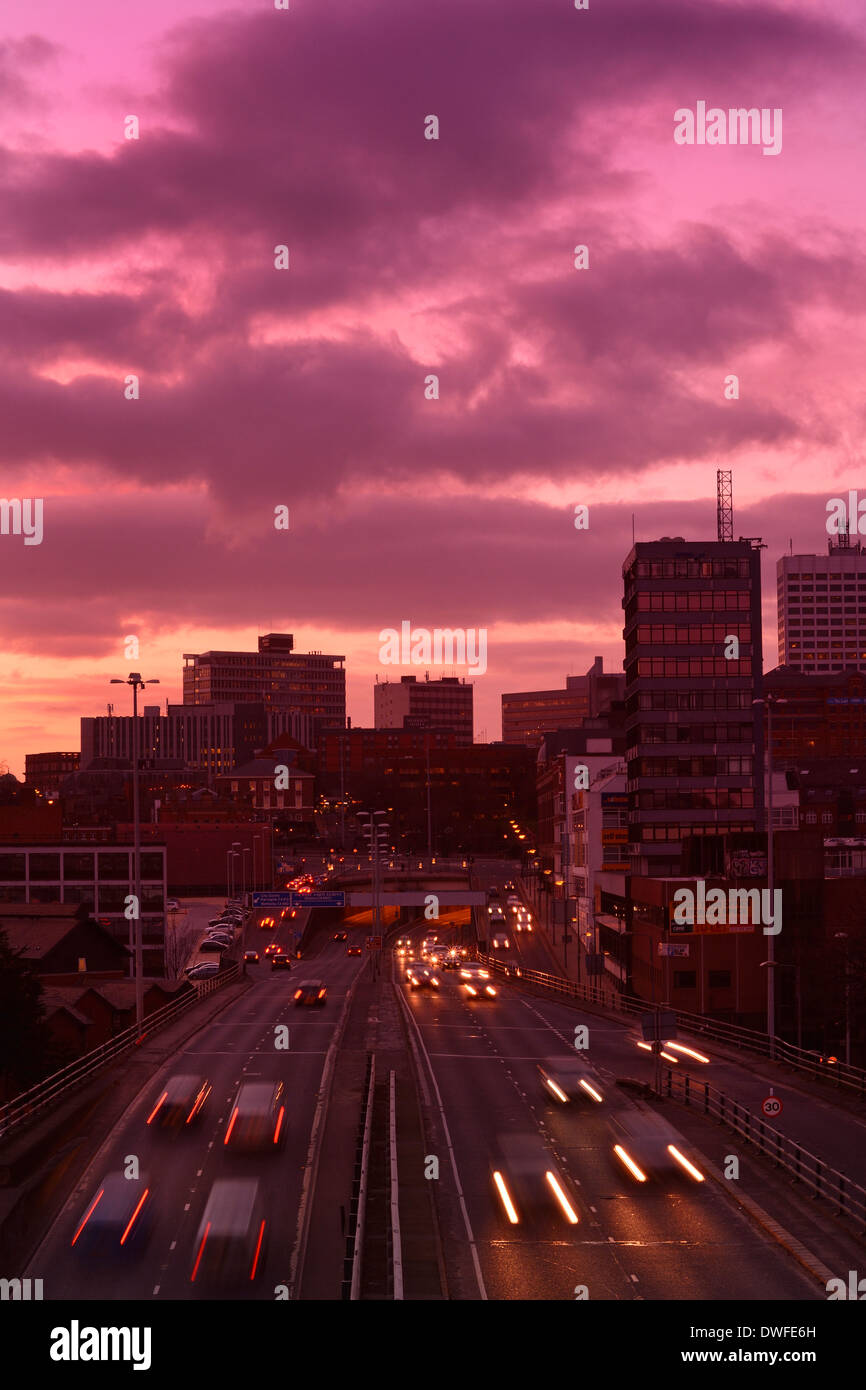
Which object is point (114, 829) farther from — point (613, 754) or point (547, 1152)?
point (547, 1152)

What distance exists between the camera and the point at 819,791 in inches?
7466

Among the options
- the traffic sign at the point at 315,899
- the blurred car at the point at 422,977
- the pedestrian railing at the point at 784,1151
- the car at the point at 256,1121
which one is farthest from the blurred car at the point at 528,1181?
the traffic sign at the point at 315,899

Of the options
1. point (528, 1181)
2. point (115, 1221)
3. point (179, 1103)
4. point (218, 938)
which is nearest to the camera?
point (115, 1221)

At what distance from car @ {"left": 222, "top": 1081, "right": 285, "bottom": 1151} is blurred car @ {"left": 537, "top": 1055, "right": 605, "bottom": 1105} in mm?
7941

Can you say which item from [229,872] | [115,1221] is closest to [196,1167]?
[115,1221]

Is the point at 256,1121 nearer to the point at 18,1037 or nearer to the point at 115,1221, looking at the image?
the point at 115,1221

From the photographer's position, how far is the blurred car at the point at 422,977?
82.2 m

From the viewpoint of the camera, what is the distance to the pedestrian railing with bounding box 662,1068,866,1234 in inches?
1003

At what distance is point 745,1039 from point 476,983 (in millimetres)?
29311

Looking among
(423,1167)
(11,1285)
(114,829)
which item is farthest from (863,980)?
(114,829)

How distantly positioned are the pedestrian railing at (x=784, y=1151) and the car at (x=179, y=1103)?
12818mm

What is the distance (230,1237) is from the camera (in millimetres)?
23547

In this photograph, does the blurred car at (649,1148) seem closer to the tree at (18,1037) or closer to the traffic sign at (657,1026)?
the traffic sign at (657,1026)

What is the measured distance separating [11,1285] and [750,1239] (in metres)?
12.3
